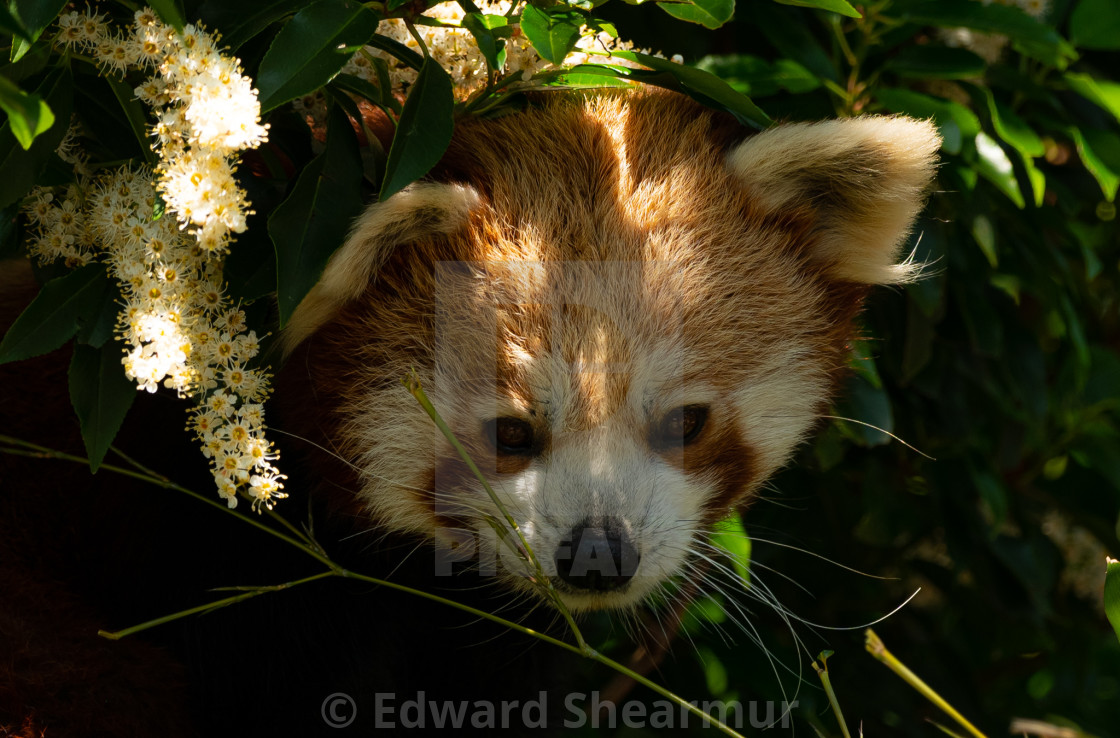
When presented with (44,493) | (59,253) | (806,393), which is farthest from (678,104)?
(44,493)

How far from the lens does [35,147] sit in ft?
5.58

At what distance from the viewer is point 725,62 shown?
2693 mm

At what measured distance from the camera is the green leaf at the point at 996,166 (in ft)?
8.44

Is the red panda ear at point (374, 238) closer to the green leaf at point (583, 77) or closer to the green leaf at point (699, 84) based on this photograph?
the green leaf at point (583, 77)

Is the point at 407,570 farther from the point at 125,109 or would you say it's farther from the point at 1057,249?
the point at 1057,249

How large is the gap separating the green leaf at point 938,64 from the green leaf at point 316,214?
5.03 ft

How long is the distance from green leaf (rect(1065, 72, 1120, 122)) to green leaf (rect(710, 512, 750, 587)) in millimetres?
1411

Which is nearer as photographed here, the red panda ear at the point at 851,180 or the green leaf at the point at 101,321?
the green leaf at the point at 101,321

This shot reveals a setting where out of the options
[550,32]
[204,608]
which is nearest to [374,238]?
[550,32]

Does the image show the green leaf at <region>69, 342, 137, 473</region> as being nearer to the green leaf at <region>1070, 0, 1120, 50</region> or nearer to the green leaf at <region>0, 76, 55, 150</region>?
Answer: the green leaf at <region>0, 76, 55, 150</region>

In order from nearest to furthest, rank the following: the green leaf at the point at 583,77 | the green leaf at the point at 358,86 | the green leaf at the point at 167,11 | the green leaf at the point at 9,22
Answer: the green leaf at the point at 9,22 < the green leaf at the point at 167,11 < the green leaf at the point at 358,86 < the green leaf at the point at 583,77

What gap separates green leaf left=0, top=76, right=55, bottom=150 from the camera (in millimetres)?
1353

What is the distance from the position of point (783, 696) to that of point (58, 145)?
2.38 metres

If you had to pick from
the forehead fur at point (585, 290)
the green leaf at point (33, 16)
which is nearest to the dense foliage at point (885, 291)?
the green leaf at point (33, 16)
